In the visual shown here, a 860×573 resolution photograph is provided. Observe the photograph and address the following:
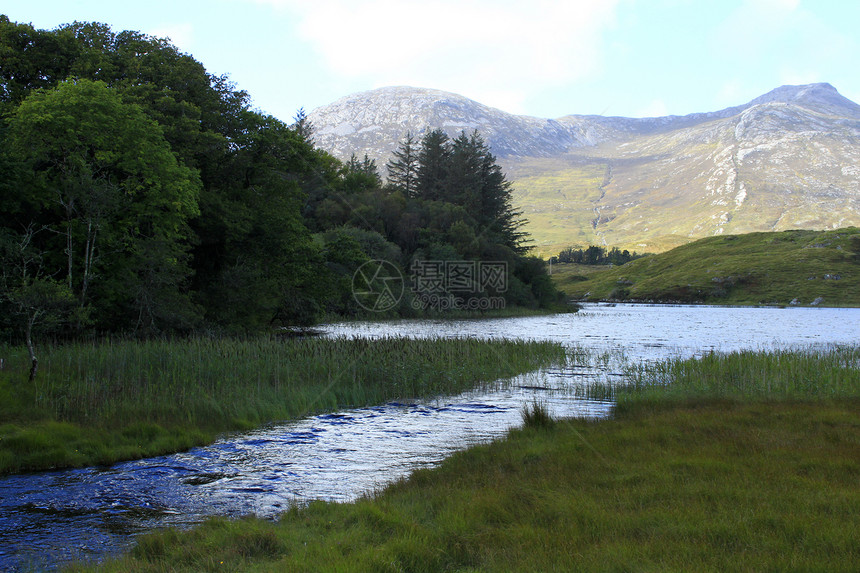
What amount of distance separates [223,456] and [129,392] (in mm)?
5253

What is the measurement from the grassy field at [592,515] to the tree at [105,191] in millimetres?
18617

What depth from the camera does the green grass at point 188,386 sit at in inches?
511

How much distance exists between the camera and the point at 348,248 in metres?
Answer: 55.8

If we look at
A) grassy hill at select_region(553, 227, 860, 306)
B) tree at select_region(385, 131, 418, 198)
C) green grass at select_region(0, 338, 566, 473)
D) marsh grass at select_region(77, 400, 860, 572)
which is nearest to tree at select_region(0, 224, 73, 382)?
green grass at select_region(0, 338, 566, 473)

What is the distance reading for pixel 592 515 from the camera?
7.62 m

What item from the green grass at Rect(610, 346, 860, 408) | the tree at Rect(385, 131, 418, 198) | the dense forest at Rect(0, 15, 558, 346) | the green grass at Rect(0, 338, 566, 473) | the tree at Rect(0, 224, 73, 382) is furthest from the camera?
the tree at Rect(385, 131, 418, 198)

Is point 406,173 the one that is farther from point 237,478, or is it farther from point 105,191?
Result: point 237,478

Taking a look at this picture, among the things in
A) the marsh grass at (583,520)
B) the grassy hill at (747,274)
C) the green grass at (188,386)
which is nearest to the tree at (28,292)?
the green grass at (188,386)

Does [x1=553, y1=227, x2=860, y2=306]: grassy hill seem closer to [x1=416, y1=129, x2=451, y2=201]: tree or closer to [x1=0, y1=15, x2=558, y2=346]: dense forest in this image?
[x1=416, y1=129, x2=451, y2=201]: tree

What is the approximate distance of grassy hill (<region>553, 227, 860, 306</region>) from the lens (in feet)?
427

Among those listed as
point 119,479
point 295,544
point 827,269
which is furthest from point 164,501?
point 827,269

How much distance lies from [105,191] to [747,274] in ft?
499

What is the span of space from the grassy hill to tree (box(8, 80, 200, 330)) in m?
131

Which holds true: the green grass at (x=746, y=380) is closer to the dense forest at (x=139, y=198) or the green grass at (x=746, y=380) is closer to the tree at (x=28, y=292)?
the tree at (x=28, y=292)
